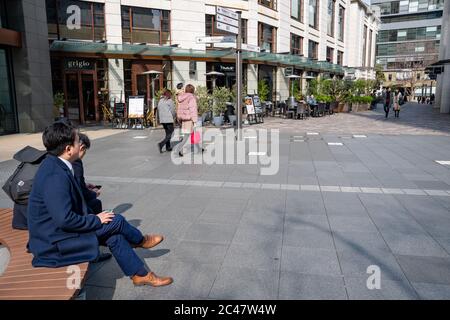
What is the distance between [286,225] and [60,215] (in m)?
2.81

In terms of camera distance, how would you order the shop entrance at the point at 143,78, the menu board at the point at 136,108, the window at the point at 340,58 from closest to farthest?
the menu board at the point at 136,108, the shop entrance at the point at 143,78, the window at the point at 340,58

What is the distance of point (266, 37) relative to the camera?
26562mm

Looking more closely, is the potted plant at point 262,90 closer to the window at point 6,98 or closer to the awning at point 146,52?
the awning at point 146,52

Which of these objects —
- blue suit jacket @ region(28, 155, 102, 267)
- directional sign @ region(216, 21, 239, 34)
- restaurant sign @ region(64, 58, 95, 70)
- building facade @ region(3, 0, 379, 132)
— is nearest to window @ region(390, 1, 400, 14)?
building facade @ region(3, 0, 379, 132)

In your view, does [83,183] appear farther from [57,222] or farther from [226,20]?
[226,20]

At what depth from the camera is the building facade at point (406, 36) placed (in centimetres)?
7394

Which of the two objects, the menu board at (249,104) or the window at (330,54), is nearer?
the menu board at (249,104)

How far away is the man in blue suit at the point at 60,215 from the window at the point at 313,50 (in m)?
34.3

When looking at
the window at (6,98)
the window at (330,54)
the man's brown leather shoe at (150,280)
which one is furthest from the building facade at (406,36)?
the man's brown leather shoe at (150,280)

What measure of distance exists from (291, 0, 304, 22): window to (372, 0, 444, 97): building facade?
4664 cm

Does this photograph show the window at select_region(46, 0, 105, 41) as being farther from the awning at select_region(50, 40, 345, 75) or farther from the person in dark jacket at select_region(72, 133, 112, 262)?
the person in dark jacket at select_region(72, 133, 112, 262)

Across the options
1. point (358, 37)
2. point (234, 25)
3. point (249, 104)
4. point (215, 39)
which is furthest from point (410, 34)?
point (215, 39)
